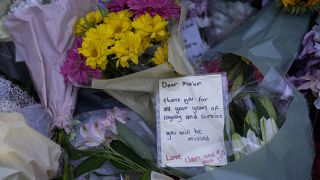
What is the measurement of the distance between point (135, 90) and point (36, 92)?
1.11 ft

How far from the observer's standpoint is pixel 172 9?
48.2 inches

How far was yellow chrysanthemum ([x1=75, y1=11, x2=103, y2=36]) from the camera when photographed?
125 centimetres

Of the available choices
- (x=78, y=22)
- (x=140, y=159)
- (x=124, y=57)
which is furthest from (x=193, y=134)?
(x=78, y=22)

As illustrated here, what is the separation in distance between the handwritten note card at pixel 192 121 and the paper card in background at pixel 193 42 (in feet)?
0.98

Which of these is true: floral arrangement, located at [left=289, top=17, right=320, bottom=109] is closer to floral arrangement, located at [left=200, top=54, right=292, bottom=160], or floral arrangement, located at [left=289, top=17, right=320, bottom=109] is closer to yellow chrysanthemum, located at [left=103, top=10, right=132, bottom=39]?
floral arrangement, located at [left=200, top=54, right=292, bottom=160]

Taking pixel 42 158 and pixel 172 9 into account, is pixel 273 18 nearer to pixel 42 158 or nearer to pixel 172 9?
pixel 172 9

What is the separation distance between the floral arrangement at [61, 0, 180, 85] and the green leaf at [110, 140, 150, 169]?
173mm

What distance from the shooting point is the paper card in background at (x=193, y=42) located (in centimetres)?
146

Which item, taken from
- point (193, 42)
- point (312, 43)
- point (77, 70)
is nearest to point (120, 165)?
point (77, 70)

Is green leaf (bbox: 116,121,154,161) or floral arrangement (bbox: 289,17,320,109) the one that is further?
floral arrangement (bbox: 289,17,320,109)

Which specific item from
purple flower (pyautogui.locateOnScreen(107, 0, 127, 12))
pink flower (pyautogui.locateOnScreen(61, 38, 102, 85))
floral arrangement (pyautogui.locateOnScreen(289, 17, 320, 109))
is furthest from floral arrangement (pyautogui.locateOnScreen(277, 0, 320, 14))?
pink flower (pyautogui.locateOnScreen(61, 38, 102, 85))

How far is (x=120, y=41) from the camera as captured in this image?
115 cm

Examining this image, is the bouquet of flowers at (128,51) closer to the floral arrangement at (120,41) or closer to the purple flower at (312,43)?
the floral arrangement at (120,41)

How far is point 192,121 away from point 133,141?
148 mm
